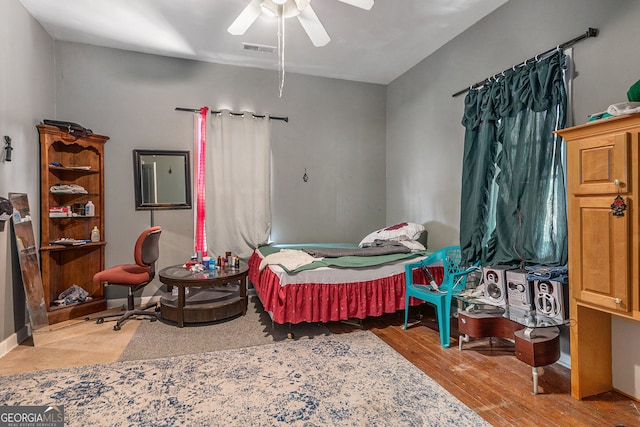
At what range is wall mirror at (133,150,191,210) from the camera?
402cm

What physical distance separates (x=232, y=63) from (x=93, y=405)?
385 cm

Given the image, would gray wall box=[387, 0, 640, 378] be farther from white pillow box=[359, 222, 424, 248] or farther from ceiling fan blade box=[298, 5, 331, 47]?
ceiling fan blade box=[298, 5, 331, 47]

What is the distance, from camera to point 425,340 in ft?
9.65

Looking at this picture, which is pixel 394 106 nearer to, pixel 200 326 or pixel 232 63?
pixel 232 63

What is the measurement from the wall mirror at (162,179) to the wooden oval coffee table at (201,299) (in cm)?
92

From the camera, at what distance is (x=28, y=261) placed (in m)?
3.01

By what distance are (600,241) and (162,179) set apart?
4.18 meters

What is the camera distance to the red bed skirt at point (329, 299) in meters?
2.90

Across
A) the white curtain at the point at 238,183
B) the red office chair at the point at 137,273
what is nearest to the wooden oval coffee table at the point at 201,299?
the red office chair at the point at 137,273

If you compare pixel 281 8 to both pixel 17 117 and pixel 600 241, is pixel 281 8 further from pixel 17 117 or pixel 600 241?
pixel 600 241

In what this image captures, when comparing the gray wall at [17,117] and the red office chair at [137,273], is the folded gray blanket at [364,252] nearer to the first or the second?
the red office chair at [137,273]

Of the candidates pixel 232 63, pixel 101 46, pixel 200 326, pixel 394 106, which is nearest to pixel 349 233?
pixel 394 106

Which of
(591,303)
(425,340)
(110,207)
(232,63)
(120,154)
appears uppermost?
(232,63)

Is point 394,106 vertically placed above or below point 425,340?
above
